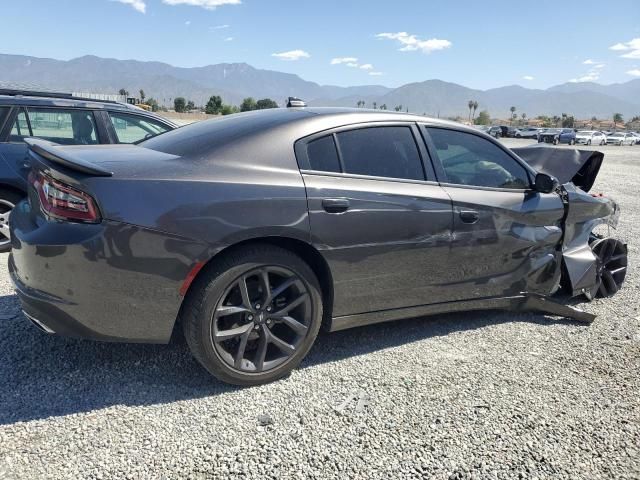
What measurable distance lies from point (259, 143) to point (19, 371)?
1.92 meters

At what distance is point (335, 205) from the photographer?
114 inches

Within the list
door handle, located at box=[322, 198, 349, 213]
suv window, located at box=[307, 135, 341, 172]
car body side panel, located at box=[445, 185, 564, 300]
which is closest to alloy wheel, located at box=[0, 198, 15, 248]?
suv window, located at box=[307, 135, 341, 172]

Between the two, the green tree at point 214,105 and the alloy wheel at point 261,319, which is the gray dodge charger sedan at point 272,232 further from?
the green tree at point 214,105

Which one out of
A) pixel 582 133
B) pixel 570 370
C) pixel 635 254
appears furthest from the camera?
pixel 582 133

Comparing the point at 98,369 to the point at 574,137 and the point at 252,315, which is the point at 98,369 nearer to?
the point at 252,315

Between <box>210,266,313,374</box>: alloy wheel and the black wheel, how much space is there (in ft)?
10.2

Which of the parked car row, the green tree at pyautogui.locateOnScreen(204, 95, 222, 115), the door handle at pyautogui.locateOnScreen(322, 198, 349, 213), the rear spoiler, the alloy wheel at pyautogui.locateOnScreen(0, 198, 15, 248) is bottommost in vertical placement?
the parked car row

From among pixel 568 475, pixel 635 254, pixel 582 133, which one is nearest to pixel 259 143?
pixel 568 475

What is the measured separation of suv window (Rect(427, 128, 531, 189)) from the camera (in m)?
3.57

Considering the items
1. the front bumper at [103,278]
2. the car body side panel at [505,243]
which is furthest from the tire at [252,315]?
the car body side panel at [505,243]

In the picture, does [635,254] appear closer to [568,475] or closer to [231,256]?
[568,475]

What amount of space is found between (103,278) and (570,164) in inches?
165

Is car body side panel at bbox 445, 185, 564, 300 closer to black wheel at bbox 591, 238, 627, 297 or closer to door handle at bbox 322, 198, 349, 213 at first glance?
black wheel at bbox 591, 238, 627, 297

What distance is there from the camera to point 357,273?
10.0 ft
